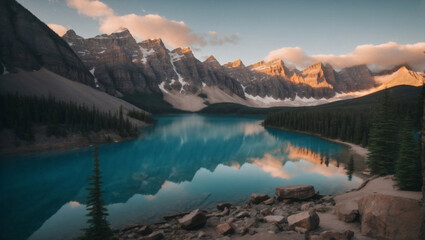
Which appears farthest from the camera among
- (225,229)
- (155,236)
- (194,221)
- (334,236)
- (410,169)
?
(410,169)

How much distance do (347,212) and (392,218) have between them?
9.85 ft

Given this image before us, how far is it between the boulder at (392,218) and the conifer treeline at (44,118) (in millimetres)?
69718

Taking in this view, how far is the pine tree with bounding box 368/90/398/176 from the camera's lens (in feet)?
98.4

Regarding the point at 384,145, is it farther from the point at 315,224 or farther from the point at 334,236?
the point at 334,236

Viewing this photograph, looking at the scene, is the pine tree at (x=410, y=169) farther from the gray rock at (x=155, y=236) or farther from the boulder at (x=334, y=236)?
the gray rock at (x=155, y=236)

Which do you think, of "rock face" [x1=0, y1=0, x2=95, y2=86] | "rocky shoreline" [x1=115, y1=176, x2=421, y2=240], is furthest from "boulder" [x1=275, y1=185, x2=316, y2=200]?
"rock face" [x1=0, y1=0, x2=95, y2=86]

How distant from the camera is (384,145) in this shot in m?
31.4

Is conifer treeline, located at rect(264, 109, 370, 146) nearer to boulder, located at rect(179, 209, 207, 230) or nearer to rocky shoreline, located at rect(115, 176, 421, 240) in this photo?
rocky shoreline, located at rect(115, 176, 421, 240)

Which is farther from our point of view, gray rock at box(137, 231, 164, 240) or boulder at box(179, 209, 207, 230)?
boulder at box(179, 209, 207, 230)

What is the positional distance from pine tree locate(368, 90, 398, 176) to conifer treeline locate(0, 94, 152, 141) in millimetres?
71005

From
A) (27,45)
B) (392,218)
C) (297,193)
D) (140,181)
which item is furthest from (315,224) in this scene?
(27,45)

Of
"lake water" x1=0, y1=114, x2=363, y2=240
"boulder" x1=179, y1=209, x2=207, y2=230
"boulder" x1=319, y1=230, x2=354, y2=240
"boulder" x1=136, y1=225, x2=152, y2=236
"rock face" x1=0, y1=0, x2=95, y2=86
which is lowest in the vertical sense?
"lake water" x1=0, y1=114, x2=363, y2=240

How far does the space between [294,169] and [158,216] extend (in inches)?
1172

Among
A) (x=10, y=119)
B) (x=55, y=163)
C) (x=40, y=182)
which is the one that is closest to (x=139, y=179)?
(x=40, y=182)
